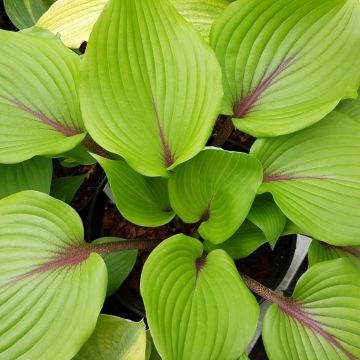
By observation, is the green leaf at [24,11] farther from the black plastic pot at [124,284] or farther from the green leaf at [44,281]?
the green leaf at [44,281]

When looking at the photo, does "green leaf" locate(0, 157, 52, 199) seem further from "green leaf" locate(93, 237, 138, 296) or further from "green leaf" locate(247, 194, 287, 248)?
"green leaf" locate(247, 194, 287, 248)

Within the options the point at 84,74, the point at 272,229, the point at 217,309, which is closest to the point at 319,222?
the point at 272,229

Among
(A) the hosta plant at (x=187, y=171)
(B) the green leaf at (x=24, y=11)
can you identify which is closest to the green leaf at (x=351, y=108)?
(A) the hosta plant at (x=187, y=171)

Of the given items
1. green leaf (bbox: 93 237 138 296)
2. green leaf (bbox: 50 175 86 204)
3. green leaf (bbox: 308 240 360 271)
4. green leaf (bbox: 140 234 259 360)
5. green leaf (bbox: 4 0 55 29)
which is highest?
green leaf (bbox: 4 0 55 29)

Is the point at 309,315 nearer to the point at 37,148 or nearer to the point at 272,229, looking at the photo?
the point at 272,229

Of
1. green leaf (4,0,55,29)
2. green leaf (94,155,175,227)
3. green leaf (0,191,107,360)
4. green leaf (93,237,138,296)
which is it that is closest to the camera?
green leaf (0,191,107,360)

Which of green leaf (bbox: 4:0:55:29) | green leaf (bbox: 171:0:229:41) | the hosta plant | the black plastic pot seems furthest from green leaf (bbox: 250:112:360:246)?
green leaf (bbox: 4:0:55:29)
